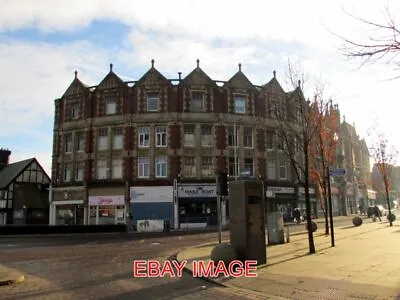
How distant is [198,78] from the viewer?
1789 inches

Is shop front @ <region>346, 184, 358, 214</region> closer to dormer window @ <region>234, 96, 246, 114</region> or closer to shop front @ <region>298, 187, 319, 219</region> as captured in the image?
shop front @ <region>298, 187, 319, 219</region>

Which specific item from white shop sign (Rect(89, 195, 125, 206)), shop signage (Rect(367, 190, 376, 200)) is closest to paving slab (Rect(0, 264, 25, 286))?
white shop sign (Rect(89, 195, 125, 206))

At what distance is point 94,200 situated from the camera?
43.5m

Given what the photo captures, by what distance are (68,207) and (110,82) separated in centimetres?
1372

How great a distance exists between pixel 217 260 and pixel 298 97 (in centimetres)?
923

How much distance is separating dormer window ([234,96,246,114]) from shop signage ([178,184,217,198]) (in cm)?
865

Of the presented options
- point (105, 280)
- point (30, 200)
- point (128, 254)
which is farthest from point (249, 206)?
point (30, 200)

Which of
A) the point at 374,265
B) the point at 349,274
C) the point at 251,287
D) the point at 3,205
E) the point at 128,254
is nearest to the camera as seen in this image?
the point at 251,287

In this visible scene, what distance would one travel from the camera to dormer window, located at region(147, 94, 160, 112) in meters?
44.4

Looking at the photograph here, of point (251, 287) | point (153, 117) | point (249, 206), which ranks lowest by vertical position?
point (251, 287)

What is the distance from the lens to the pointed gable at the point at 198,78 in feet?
148

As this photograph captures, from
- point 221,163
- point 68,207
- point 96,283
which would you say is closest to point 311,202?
point 221,163

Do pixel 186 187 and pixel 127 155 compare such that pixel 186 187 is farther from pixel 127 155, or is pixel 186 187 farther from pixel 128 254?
pixel 128 254

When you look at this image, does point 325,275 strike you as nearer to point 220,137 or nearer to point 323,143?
point 323,143
